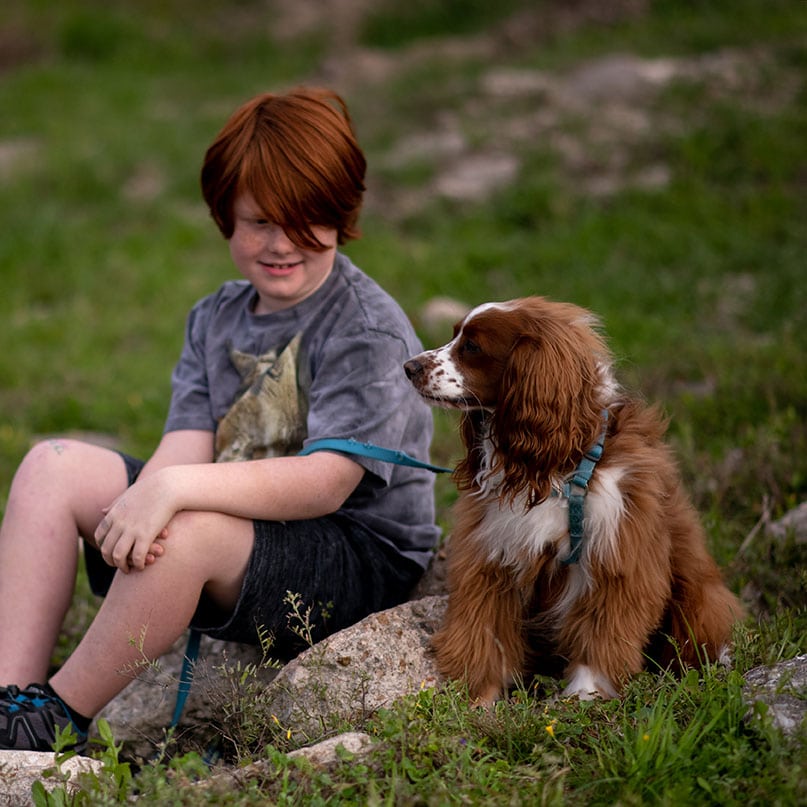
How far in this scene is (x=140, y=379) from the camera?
20.5 feet

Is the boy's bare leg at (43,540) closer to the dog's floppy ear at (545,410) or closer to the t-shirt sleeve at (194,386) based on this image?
the t-shirt sleeve at (194,386)

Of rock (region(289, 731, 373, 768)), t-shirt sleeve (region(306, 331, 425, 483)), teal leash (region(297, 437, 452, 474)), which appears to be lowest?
rock (region(289, 731, 373, 768))

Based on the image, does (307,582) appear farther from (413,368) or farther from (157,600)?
(413,368)

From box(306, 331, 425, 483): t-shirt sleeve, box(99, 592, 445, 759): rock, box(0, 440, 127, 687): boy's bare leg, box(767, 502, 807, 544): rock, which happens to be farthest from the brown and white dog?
box(0, 440, 127, 687): boy's bare leg

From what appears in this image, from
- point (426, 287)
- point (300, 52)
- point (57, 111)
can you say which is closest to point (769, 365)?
point (426, 287)

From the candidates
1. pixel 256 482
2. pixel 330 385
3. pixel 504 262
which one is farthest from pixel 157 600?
pixel 504 262

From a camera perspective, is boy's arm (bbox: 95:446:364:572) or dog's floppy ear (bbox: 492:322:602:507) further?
boy's arm (bbox: 95:446:364:572)

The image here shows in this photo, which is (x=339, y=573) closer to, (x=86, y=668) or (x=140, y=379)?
(x=86, y=668)

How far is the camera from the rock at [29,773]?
7.91 ft

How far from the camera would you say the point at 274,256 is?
9.94ft

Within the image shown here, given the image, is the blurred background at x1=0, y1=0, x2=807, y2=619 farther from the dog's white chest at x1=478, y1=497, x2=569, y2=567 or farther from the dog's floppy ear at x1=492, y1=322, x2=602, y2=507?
the dog's white chest at x1=478, y1=497, x2=569, y2=567

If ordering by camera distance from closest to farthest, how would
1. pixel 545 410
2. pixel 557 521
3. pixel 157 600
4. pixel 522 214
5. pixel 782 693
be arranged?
pixel 782 693 < pixel 545 410 < pixel 557 521 < pixel 157 600 < pixel 522 214

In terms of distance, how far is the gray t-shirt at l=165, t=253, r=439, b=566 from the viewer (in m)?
2.91

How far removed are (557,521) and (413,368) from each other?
528 millimetres
